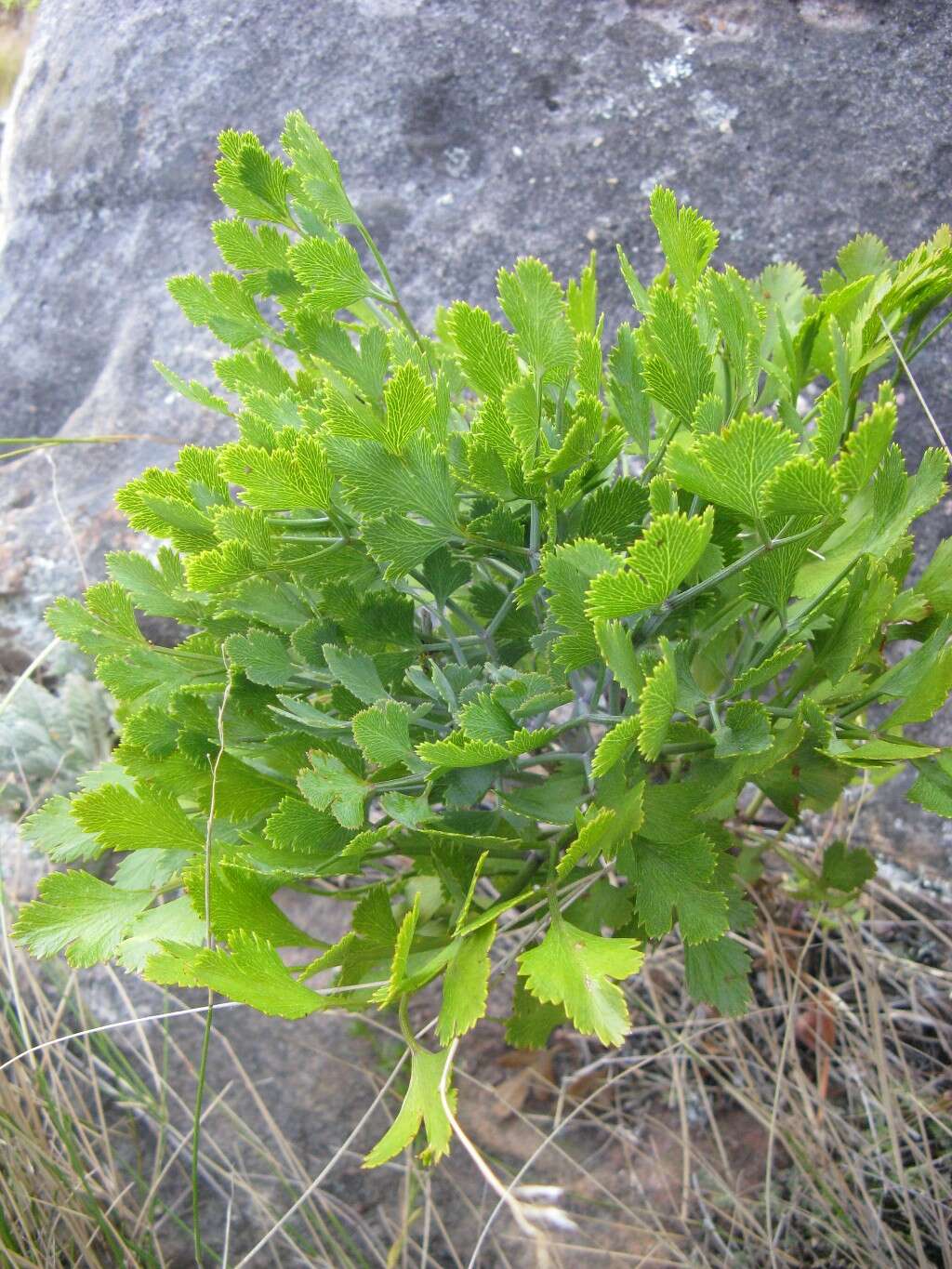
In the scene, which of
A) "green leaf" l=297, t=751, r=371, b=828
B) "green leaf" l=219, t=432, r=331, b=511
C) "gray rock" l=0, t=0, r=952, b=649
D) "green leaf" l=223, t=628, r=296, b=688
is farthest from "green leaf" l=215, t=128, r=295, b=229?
"gray rock" l=0, t=0, r=952, b=649

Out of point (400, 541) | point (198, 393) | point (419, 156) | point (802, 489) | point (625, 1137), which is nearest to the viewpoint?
point (802, 489)

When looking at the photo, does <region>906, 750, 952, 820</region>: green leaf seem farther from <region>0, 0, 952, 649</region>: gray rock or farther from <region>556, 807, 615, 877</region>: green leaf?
<region>0, 0, 952, 649</region>: gray rock

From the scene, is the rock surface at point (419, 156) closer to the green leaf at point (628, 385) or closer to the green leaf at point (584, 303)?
the green leaf at point (584, 303)

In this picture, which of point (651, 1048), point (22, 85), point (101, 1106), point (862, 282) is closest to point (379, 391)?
point (862, 282)

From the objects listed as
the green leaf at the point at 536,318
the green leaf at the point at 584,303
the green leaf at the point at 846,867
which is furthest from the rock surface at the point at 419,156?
the green leaf at the point at 536,318

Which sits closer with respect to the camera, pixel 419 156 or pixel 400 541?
pixel 400 541

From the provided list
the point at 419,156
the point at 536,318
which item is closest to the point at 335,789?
the point at 536,318

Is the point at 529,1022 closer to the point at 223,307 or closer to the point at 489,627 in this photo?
the point at 489,627

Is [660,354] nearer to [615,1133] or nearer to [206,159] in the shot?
[615,1133]
